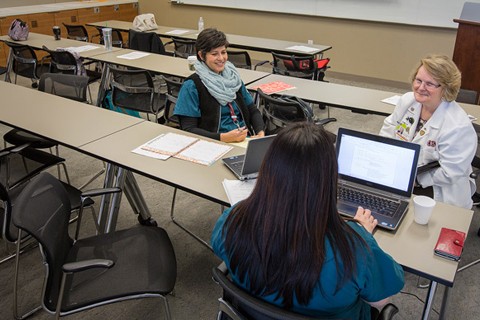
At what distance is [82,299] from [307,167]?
3.53 ft

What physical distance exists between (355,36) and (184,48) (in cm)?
259

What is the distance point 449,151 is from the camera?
83.1 inches

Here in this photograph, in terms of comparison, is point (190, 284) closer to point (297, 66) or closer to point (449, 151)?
point (449, 151)

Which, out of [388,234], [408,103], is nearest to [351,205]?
[388,234]

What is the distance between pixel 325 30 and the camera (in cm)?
639

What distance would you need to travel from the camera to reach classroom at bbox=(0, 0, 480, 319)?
6.15 feet

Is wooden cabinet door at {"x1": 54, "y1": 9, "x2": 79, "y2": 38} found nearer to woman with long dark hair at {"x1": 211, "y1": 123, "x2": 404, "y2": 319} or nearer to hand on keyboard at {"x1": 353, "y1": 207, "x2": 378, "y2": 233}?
hand on keyboard at {"x1": 353, "y1": 207, "x2": 378, "y2": 233}

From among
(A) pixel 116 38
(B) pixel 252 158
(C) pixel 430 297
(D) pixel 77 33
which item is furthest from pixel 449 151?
(D) pixel 77 33

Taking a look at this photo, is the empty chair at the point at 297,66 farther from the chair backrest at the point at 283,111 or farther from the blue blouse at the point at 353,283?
the blue blouse at the point at 353,283

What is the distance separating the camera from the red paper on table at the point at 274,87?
3.29 meters

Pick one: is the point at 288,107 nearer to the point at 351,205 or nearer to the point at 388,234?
the point at 351,205

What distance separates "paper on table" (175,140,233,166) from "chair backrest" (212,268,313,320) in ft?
3.01

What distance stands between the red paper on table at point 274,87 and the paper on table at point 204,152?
116 cm

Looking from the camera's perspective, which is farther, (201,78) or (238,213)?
(201,78)
